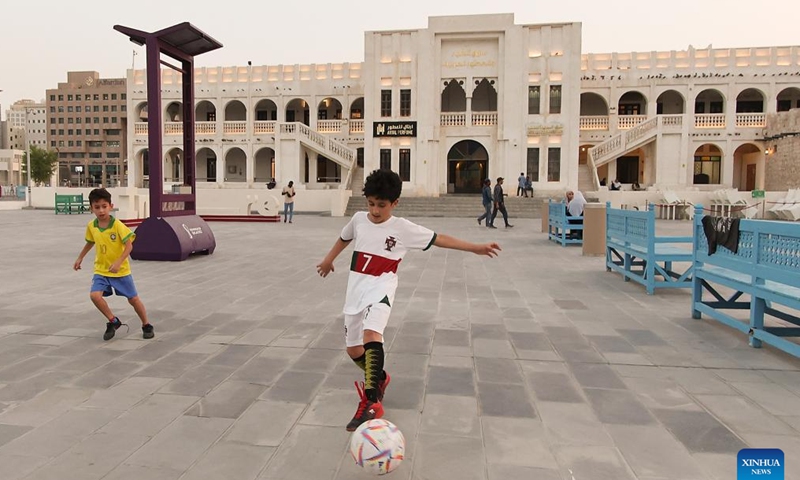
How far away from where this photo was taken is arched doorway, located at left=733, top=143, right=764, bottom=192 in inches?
Result: 1501

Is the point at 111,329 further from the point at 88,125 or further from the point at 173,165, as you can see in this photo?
Answer: the point at 88,125

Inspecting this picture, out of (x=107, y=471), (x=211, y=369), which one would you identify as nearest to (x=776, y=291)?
(x=211, y=369)

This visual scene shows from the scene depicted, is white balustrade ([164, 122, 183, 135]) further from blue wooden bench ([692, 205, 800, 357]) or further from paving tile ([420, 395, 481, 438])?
paving tile ([420, 395, 481, 438])

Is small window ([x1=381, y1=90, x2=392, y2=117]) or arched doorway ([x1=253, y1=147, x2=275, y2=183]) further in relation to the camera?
arched doorway ([x1=253, y1=147, x2=275, y2=183])

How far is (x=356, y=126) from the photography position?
41.1 meters

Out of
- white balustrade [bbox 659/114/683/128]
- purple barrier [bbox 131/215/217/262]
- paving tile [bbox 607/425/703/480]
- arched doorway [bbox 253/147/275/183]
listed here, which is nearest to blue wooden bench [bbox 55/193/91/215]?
arched doorway [bbox 253/147/275/183]

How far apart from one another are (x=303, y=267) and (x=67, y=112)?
130 meters

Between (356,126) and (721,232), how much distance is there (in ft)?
121

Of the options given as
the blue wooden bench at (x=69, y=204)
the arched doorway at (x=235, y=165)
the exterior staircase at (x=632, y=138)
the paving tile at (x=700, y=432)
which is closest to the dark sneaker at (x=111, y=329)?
the paving tile at (x=700, y=432)

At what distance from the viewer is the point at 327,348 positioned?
5.07 m

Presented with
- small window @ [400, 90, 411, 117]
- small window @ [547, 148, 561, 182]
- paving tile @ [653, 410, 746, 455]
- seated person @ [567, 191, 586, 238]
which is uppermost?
small window @ [400, 90, 411, 117]

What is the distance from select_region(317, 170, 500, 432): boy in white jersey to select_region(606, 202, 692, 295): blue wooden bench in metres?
5.13

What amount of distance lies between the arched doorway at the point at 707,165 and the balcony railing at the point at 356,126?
956 inches

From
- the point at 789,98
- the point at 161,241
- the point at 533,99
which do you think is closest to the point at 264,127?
the point at 533,99
